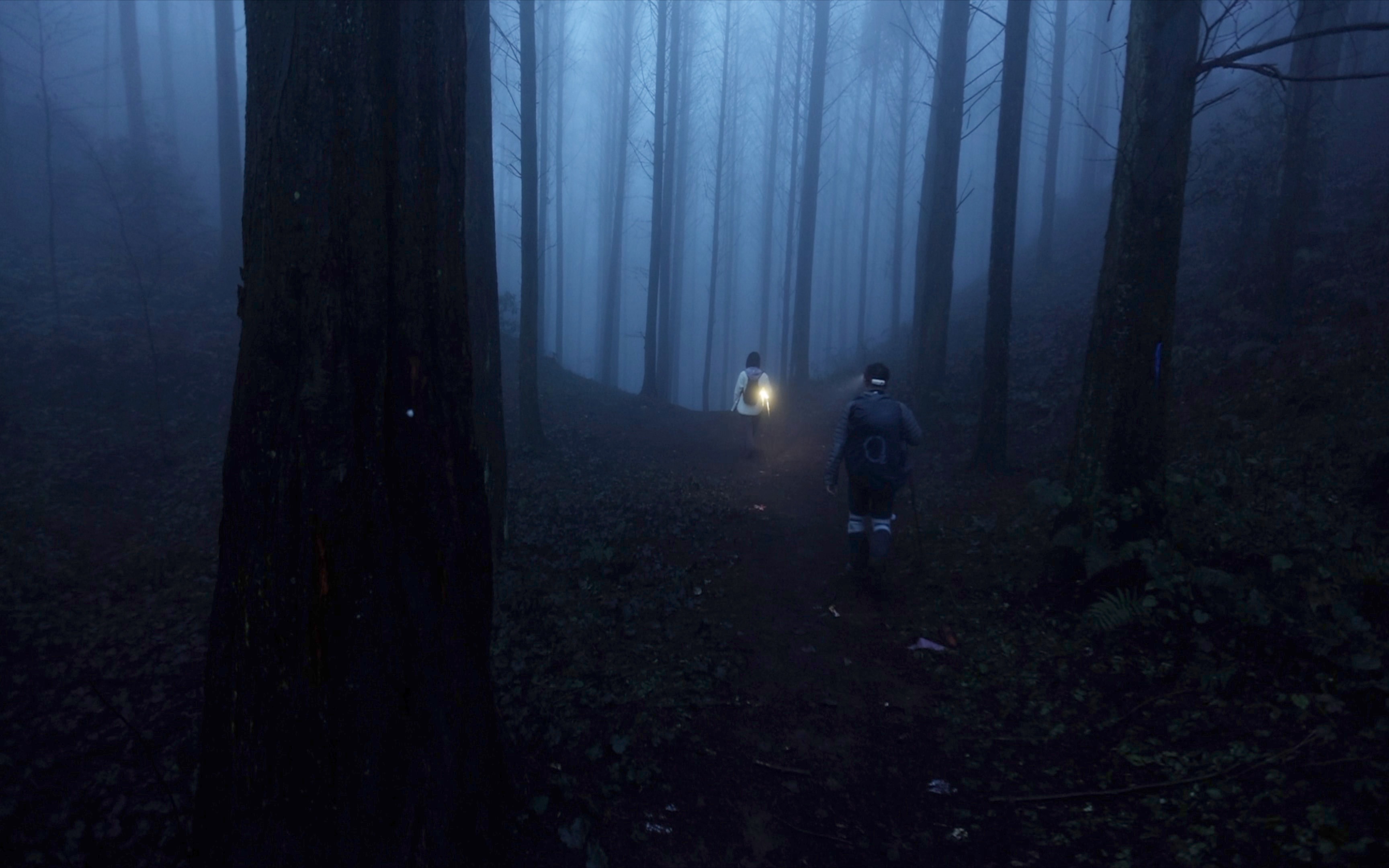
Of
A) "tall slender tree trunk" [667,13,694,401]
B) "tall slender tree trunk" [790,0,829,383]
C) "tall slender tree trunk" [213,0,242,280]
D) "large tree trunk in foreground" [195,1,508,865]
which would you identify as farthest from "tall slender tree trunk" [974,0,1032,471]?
"tall slender tree trunk" [213,0,242,280]

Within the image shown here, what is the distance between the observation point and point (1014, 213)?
37.3 feet

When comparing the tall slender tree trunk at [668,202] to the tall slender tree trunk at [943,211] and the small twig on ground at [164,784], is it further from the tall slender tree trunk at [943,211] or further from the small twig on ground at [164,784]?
the small twig on ground at [164,784]

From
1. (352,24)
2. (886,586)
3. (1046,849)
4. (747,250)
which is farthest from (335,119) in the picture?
(747,250)

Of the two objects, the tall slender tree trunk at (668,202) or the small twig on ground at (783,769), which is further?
the tall slender tree trunk at (668,202)

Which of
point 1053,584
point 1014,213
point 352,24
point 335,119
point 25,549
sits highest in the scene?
point 1014,213

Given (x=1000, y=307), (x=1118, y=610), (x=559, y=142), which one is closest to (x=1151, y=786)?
(x=1118, y=610)

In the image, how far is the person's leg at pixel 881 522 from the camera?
298 inches

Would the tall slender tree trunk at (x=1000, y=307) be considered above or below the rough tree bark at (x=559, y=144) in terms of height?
below

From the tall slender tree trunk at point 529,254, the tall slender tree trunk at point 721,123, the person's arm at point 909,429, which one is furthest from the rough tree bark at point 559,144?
the person's arm at point 909,429

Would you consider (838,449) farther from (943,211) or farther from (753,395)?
(943,211)

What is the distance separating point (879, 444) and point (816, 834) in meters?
4.30

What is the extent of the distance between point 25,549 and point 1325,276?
19.0 metres

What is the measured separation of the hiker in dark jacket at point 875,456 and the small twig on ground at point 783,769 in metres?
3.35

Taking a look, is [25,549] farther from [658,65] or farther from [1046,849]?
[658,65]
